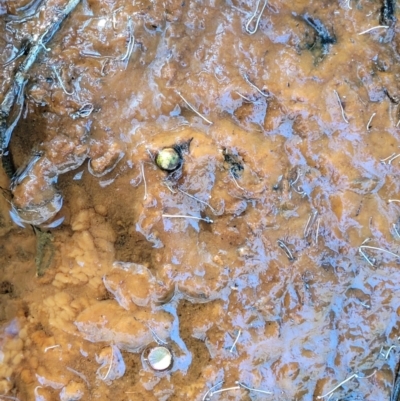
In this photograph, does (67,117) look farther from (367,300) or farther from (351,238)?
(367,300)

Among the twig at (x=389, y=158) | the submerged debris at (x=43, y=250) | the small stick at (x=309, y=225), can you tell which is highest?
the twig at (x=389, y=158)

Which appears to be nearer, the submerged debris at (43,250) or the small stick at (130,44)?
the small stick at (130,44)

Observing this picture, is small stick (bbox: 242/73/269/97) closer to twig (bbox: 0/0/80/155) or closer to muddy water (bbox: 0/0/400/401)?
muddy water (bbox: 0/0/400/401)

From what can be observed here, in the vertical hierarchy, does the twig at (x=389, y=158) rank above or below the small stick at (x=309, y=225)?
above

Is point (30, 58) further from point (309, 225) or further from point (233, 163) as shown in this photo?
point (309, 225)

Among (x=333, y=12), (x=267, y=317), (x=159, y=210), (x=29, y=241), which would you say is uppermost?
(x=333, y=12)

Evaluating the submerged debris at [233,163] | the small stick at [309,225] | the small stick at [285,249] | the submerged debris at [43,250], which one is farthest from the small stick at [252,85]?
the submerged debris at [43,250]

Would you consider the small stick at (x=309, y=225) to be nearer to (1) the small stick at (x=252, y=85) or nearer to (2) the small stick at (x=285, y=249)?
(2) the small stick at (x=285, y=249)

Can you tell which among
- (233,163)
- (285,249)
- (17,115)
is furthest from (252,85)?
(17,115)

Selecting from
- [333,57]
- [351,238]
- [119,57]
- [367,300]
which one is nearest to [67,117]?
[119,57]
